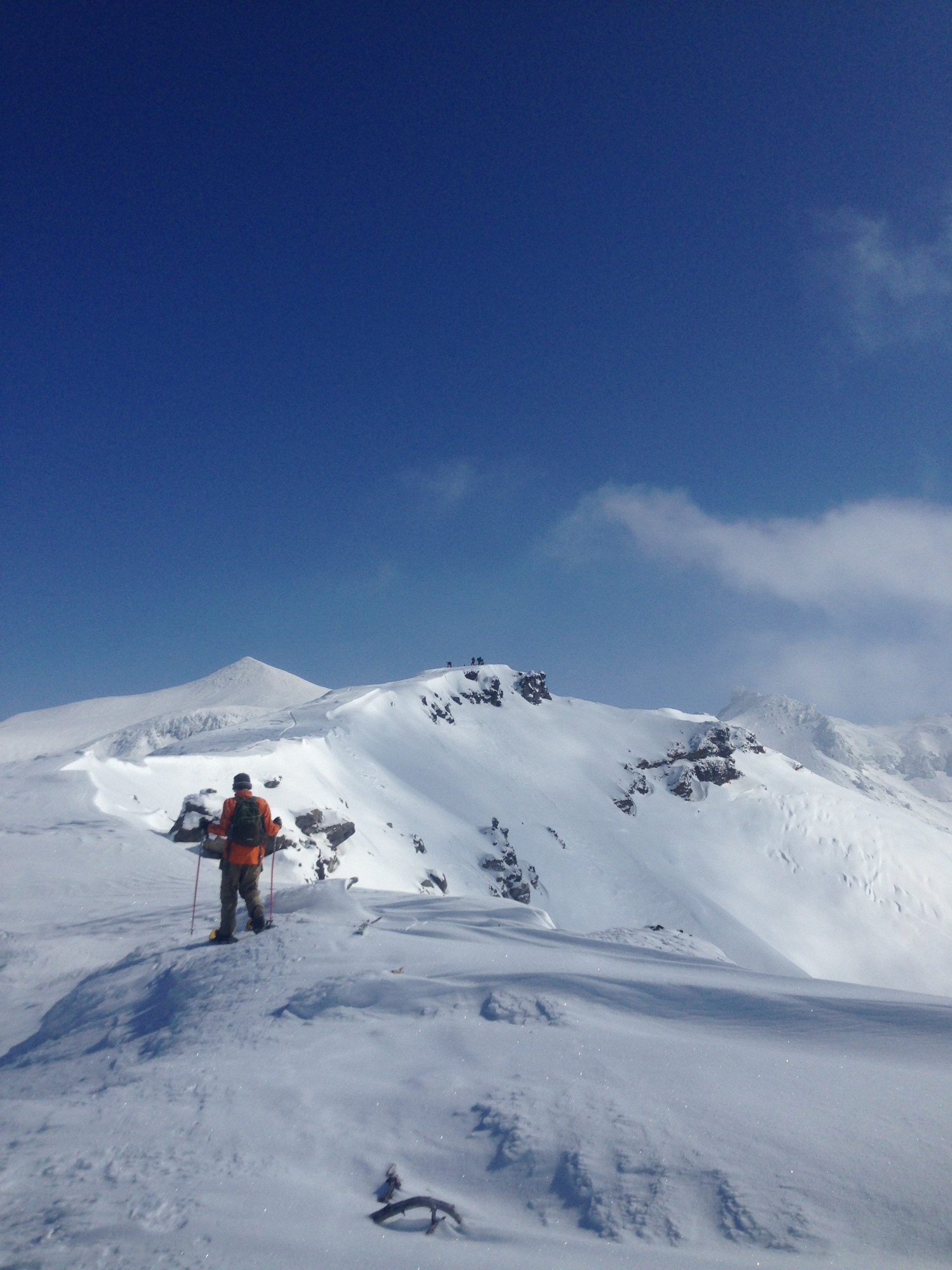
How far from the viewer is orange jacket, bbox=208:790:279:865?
8.55 meters

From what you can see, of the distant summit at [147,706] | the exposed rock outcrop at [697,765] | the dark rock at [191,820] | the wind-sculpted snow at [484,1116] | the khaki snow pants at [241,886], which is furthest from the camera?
the distant summit at [147,706]

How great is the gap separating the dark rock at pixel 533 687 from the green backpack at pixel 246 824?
6590 cm

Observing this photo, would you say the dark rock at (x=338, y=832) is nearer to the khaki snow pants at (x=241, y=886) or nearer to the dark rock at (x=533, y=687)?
the khaki snow pants at (x=241, y=886)

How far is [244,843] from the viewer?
340 inches

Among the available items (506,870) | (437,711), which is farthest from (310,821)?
(437,711)

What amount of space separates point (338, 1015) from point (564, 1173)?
272 centimetres

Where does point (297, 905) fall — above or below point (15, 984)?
above

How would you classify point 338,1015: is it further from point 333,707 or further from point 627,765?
point 627,765

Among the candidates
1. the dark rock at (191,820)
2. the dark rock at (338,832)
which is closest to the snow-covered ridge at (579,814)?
the dark rock at (338,832)

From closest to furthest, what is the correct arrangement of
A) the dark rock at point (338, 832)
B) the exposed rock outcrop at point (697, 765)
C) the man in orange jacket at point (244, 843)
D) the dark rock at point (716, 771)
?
1. the man in orange jacket at point (244, 843)
2. the dark rock at point (338, 832)
3. the exposed rock outcrop at point (697, 765)
4. the dark rock at point (716, 771)

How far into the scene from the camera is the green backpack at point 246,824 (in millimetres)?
8641

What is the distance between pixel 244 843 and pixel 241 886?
0.50 meters

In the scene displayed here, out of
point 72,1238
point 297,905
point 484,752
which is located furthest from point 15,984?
point 484,752

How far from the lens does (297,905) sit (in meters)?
9.30
